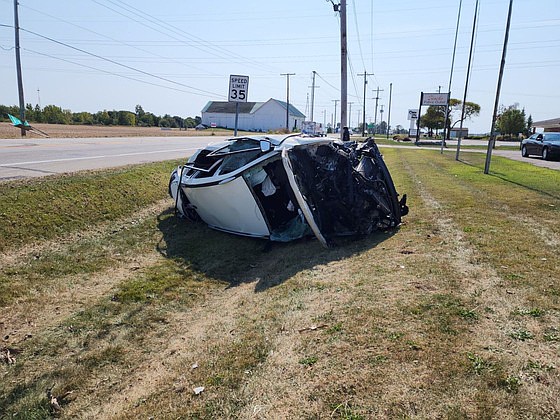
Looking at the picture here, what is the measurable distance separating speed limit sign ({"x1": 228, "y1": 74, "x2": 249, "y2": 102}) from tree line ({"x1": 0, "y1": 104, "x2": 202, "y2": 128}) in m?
61.4

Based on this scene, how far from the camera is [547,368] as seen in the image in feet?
9.26

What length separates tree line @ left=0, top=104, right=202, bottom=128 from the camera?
2714 inches

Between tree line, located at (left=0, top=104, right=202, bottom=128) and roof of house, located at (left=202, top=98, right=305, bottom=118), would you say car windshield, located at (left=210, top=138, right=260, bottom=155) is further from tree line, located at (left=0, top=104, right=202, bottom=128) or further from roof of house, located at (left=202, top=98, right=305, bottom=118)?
roof of house, located at (left=202, top=98, right=305, bottom=118)

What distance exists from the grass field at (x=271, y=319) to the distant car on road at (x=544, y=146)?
1890 centimetres

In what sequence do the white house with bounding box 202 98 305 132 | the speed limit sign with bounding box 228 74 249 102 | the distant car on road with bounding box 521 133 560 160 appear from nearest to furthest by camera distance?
the speed limit sign with bounding box 228 74 249 102 < the distant car on road with bounding box 521 133 560 160 < the white house with bounding box 202 98 305 132

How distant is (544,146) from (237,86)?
19.3 metres

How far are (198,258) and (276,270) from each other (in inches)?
53.3

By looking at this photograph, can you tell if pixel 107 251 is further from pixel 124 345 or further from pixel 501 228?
pixel 501 228

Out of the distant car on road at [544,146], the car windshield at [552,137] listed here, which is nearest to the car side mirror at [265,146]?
the distant car on road at [544,146]

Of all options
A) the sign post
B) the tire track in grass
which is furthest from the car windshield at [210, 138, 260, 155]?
the sign post

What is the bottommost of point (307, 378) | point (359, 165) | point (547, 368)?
point (307, 378)

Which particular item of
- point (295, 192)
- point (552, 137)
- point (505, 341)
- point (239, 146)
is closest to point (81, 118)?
point (552, 137)

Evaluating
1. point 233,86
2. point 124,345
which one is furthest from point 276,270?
point 233,86

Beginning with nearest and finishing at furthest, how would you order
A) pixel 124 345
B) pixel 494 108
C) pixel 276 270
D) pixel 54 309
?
1. pixel 124 345
2. pixel 54 309
3. pixel 276 270
4. pixel 494 108
